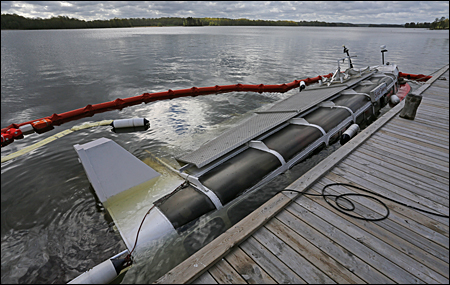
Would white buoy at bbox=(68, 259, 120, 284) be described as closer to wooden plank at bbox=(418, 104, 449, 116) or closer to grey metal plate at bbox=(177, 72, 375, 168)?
grey metal plate at bbox=(177, 72, 375, 168)

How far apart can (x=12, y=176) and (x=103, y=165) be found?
512 cm

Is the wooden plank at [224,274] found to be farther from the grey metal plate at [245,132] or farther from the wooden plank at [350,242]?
the grey metal plate at [245,132]

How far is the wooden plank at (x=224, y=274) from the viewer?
2691mm

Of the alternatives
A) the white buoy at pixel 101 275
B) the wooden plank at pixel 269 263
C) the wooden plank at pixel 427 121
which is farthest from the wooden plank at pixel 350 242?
the wooden plank at pixel 427 121

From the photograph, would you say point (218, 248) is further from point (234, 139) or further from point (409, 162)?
point (409, 162)

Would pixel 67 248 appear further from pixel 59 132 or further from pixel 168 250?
pixel 59 132

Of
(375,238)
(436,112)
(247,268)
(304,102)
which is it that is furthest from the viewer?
(304,102)

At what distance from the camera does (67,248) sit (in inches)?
178

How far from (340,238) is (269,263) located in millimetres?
1178

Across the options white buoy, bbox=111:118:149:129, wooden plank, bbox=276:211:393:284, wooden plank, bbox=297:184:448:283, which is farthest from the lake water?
→ wooden plank, bbox=297:184:448:283

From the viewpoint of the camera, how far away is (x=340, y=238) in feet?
10.6

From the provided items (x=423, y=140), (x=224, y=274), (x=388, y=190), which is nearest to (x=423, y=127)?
(x=423, y=140)

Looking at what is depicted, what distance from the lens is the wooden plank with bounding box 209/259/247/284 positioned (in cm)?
269

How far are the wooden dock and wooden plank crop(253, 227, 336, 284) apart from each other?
12 millimetres
